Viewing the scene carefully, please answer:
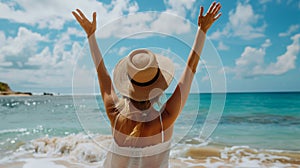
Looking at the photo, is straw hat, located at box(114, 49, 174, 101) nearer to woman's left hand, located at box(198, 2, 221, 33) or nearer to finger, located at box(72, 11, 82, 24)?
woman's left hand, located at box(198, 2, 221, 33)

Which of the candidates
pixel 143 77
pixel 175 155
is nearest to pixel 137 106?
pixel 143 77

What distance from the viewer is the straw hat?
1413 mm

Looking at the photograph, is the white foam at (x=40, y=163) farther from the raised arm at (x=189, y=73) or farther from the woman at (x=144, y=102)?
the raised arm at (x=189, y=73)

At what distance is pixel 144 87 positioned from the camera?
1.42 metres

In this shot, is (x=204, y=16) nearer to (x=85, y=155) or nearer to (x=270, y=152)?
(x=85, y=155)

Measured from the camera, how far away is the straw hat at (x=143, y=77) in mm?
1413

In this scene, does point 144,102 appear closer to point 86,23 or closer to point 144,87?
point 144,87

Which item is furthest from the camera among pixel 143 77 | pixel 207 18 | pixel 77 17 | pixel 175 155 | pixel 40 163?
pixel 175 155

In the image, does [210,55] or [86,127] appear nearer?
[210,55]

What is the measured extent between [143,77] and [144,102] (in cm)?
13

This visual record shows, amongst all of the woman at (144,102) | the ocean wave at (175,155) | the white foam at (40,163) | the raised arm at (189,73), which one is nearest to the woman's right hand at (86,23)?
the woman at (144,102)

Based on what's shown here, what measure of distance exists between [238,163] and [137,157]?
4.31m

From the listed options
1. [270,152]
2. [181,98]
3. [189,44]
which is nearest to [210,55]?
[189,44]

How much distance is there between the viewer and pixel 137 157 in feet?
4.93
